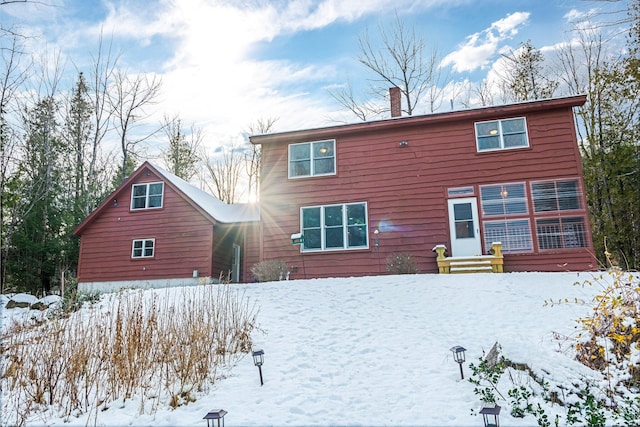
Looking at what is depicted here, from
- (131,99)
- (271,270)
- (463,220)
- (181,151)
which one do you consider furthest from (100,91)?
(463,220)

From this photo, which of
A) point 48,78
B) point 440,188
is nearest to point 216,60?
point 440,188

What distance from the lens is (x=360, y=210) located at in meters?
12.8

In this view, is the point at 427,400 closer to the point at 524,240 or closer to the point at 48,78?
the point at 524,240

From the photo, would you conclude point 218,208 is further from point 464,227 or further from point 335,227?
point 464,227

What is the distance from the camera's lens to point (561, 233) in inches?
440

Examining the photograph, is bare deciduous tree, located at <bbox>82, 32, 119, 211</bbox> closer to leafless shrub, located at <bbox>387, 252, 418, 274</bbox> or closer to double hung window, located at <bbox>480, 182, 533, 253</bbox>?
leafless shrub, located at <bbox>387, 252, 418, 274</bbox>

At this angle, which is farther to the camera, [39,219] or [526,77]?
[526,77]

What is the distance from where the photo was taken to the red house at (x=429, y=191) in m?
11.4

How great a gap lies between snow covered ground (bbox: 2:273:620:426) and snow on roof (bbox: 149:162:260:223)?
7041mm

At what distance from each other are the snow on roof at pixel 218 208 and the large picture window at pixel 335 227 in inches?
152

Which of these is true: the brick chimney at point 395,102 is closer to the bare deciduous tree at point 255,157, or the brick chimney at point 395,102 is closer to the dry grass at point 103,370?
the dry grass at point 103,370

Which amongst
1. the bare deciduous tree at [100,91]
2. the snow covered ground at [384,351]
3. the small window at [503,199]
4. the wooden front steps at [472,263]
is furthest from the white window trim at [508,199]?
the bare deciduous tree at [100,91]

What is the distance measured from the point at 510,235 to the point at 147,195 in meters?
13.4

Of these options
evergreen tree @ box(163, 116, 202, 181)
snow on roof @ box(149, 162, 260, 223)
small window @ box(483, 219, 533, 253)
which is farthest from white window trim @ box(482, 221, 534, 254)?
evergreen tree @ box(163, 116, 202, 181)
